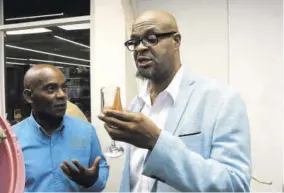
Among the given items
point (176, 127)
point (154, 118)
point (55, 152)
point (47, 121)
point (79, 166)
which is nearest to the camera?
point (176, 127)

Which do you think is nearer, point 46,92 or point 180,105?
point 180,105

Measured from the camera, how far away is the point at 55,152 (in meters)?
1.59

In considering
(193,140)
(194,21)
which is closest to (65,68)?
(194,21)

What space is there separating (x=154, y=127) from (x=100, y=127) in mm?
1796

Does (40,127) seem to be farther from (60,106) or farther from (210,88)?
(210,88)

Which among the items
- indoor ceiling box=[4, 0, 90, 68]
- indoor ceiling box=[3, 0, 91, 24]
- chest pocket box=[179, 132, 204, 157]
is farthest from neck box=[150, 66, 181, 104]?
indoor ceiling box=[3, 0, 91, 24]

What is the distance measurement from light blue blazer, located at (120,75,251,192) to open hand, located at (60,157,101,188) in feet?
1.53

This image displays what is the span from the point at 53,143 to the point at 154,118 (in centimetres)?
68

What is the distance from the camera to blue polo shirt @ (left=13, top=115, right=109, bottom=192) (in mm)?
1510

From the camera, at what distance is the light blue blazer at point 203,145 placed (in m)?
0.82

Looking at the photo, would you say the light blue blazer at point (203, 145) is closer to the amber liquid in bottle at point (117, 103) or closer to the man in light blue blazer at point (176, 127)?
the man in light blue blazer at point (176, 127)

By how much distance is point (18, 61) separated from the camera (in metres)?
3.18

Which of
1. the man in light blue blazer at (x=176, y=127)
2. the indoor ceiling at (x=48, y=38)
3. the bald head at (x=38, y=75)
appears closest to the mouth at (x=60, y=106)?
the bald head at (x=38, y=75)

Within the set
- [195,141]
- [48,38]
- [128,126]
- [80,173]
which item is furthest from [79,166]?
[48,38]
